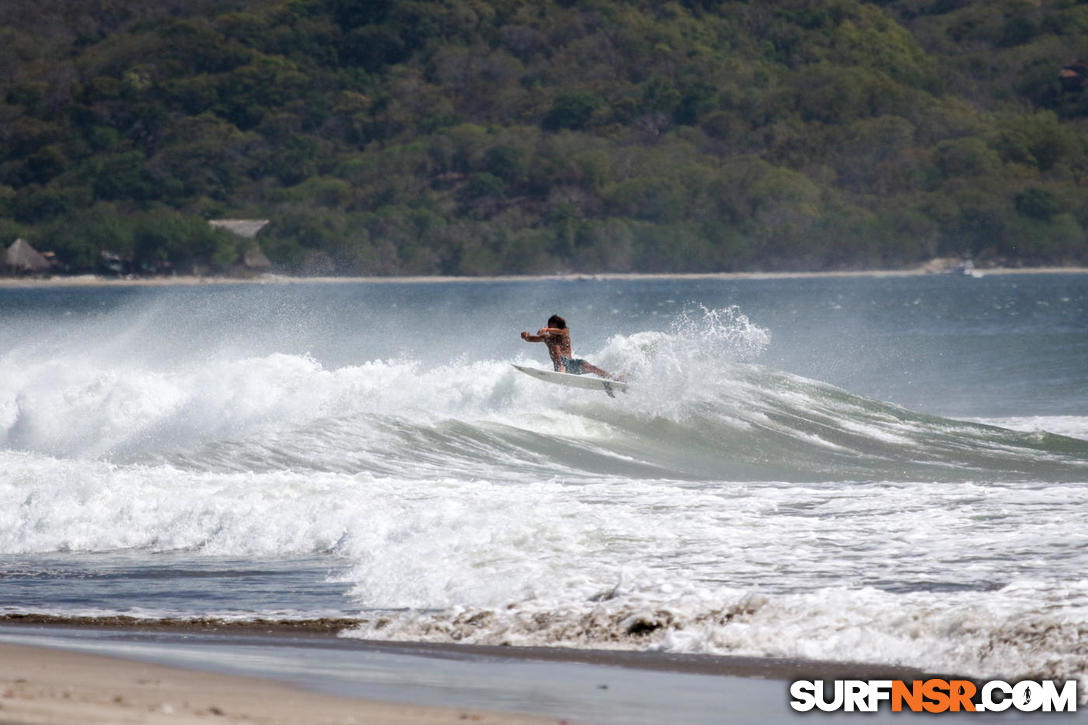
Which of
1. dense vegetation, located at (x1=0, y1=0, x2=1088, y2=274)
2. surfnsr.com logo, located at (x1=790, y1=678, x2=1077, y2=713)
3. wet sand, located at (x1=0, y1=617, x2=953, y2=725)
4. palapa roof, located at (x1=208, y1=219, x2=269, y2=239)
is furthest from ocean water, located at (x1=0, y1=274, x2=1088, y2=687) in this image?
dense vegetation, located at (x1=0, y1=0, x2=1088, y2=274)

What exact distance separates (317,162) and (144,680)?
144149 millimetres

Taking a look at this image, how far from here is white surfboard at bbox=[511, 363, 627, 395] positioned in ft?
70.4

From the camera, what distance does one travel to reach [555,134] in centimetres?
14938

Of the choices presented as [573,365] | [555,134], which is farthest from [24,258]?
[573,365]

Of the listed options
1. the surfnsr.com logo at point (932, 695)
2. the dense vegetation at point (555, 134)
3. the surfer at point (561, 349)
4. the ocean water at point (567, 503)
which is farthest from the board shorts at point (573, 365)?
the dense vegetation at point (555, 134)

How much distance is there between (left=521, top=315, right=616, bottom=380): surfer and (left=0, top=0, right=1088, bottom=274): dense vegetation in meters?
111

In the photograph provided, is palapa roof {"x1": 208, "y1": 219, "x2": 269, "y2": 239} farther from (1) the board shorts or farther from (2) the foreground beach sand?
(2) the foreground beach sand

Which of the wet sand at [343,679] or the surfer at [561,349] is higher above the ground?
A: the surfer at [561,349]

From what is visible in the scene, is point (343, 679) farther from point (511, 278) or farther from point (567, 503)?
point (511, 278)

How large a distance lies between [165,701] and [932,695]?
4166 millimetres

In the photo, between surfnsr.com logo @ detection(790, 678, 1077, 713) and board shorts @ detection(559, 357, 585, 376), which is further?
board shorts @ detection(559, 357, 585, 376)

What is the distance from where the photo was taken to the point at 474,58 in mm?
161875

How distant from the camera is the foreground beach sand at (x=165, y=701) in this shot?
703 cm

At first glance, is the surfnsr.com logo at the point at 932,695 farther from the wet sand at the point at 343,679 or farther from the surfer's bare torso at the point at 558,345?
the surfer's bare torso at the point at 558,345
